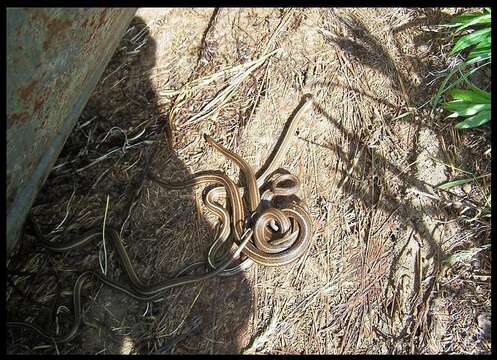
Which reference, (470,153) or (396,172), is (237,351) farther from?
(470,153)

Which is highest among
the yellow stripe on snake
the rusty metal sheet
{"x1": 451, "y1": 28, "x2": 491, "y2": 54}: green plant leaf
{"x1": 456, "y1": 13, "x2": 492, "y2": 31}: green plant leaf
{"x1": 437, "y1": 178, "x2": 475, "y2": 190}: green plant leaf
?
the rusty metal sheet

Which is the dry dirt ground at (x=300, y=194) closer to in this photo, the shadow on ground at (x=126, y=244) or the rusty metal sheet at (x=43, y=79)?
the shadow on ground at (x=126, y=244)

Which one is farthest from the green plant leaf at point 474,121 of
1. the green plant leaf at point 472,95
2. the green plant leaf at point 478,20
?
the green plant leaf at point 478,20

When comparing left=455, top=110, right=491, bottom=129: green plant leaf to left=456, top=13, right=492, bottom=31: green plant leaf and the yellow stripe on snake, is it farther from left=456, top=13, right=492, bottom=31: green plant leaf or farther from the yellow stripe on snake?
the yellow stripe on snake

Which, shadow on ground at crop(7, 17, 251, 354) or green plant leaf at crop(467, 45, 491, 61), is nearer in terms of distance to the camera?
shadow on ground at crop(7, 17, 251, 354)

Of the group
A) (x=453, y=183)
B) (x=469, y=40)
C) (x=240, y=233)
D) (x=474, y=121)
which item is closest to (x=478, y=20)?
(x=469, y=40)

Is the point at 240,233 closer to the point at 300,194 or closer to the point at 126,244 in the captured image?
the point at 300,194

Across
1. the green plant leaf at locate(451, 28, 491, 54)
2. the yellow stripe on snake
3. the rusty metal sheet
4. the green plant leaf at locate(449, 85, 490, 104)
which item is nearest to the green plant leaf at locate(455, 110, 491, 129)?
the green plant leaf at locate(449, 85, 490, 104)
